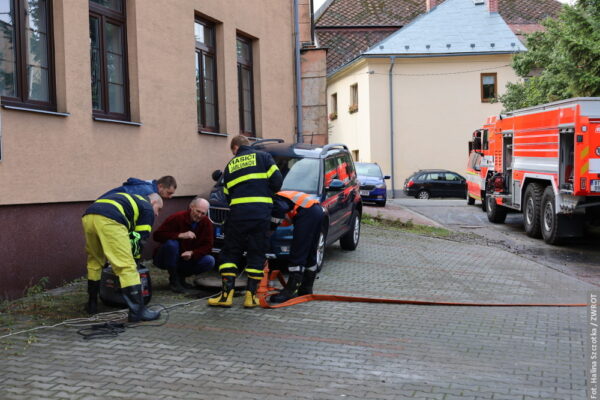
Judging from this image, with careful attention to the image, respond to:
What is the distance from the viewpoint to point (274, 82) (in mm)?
15570

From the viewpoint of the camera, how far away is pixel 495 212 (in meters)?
18.8

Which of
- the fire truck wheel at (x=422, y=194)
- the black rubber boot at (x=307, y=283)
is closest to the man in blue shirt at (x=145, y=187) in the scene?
the black rubber boot at (x=307, y=283)

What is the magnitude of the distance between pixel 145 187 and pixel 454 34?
3187 centimetres

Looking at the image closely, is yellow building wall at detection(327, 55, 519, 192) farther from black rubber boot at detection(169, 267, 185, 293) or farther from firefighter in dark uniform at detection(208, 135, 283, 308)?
firefighter in dark uniform at detection(208, 135, 283, 308)

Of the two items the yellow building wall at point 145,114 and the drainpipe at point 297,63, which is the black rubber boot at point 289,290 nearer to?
the yellow building wall at point 145,114

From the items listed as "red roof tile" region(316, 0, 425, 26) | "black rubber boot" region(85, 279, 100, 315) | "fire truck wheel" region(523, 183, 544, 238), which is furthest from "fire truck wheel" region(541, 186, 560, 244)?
"red roof tile" region(316, 0, 425, 26)

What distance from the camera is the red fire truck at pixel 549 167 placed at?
12.6m

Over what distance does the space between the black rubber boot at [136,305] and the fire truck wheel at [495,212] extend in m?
13.8

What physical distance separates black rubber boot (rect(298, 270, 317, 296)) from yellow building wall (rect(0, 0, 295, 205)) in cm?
305

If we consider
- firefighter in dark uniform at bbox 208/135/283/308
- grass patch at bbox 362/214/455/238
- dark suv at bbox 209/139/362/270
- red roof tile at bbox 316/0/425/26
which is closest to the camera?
firefighter in dark uniform at bbox 208/135/283/308

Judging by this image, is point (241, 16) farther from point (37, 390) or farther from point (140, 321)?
point (37, 390)

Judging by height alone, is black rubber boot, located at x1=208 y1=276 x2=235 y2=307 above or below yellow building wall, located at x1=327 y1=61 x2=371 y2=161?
below

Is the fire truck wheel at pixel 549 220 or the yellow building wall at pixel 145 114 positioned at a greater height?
the yellow building wall at pixel 145 114

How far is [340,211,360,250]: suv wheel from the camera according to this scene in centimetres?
1186
